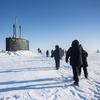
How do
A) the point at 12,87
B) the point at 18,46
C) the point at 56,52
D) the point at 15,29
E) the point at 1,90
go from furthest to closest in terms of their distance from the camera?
the point at 15,29 < the point at 18,46 < the point at 56,52 < the point at 12,87 < the point at 1,90

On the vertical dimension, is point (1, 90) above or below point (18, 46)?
below

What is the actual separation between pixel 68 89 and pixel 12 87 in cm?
234

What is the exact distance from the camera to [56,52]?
17.6 m

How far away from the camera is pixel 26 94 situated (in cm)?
824

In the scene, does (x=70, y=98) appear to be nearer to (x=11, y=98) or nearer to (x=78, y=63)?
(x=11, y=98)

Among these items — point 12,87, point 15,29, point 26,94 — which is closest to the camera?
point 26,94

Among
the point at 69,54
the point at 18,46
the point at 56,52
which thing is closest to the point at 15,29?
the point at 18,46

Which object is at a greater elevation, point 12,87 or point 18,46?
point 18,46

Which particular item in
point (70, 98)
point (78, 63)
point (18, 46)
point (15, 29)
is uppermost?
point (15, 29)

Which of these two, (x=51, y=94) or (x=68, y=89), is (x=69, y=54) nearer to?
(x=68, y=89)

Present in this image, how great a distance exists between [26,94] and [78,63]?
3.04 metres

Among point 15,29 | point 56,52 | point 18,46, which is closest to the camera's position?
point 56,52

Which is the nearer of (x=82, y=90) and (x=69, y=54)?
(x=82, y=90)

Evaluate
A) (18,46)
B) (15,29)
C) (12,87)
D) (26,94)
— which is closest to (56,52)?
(12,87)
